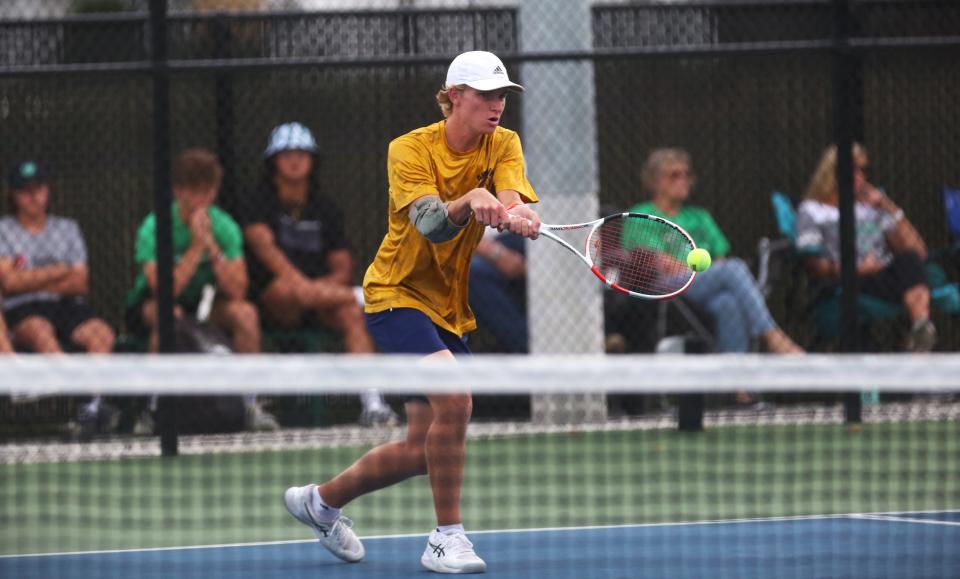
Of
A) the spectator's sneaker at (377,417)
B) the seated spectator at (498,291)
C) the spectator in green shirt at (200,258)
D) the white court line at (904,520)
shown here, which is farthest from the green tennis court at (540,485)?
the spectator in green shirt at (200,258)

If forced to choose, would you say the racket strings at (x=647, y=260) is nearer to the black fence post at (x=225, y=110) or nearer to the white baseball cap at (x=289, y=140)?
the white baseball cap at (x=289, y=140)

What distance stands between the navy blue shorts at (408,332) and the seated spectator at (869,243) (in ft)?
14.5

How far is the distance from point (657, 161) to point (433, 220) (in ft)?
14.4

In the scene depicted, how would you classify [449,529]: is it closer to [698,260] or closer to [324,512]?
[324,512]

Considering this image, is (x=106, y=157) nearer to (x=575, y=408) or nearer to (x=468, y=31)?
(x=468, y=31)

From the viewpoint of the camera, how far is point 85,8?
18.6 metres

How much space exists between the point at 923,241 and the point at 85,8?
11.9 meters

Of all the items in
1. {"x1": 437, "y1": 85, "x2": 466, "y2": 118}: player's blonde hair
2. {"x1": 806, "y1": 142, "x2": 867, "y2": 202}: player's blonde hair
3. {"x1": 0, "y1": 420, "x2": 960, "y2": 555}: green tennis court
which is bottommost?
{"x1": 0, "y1": 420, "x2": 960, "y2": 555}: green tennis court

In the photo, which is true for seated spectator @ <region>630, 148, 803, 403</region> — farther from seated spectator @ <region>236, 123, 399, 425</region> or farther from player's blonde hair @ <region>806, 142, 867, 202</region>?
seated spectator @ <region>236, 123, 399, 425</region>

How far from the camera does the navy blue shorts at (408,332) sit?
4.75 m

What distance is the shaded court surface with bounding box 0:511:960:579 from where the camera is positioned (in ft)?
15.2

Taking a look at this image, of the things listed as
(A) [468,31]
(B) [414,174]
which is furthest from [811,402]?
(B) [414,174]

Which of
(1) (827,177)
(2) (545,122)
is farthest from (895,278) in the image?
(2) (545,122)

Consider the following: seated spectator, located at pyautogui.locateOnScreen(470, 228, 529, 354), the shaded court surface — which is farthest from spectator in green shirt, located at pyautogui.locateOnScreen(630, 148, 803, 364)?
the shaded court surface
